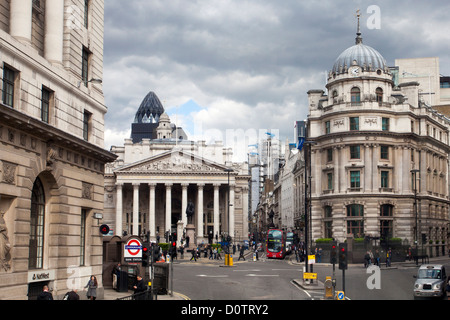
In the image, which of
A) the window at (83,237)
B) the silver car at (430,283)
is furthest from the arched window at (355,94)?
the window at (83,237)

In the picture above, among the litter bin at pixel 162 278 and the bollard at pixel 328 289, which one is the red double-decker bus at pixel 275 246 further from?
the bollard at pixel 328 289

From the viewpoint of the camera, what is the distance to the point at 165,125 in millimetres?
157375

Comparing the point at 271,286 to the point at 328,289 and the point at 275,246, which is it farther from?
the point at 275,246

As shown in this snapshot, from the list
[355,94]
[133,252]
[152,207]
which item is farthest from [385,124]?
[152,207]

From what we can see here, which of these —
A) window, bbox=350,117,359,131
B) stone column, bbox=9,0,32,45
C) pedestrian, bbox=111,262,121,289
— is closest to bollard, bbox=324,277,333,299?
pedestrian, bbox=111,262,121,289

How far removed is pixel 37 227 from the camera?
A: 26.0 meters

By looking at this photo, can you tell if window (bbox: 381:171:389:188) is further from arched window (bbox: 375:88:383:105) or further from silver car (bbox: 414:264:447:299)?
silver car (bbox: 414:264:447:299)

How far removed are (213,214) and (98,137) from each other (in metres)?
98.5

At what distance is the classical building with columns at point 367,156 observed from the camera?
71.1 m

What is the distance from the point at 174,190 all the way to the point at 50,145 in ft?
343

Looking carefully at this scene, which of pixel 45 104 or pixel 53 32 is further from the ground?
pixel 53 32

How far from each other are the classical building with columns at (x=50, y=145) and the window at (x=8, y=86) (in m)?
0.04
